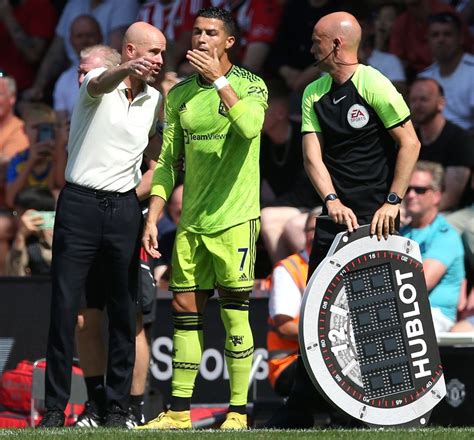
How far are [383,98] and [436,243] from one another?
3131 millimetres

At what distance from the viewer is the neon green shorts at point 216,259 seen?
7727 mm

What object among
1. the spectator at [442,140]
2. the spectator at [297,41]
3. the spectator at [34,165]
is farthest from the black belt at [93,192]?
the spectator at [297,41]

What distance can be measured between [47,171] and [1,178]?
634 mm

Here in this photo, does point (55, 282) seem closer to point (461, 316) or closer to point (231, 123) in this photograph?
point (231, 123)

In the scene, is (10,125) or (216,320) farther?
(10,125)

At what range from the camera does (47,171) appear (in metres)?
12.5

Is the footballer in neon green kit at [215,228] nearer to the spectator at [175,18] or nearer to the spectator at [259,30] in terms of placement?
the spectator at [259,30]

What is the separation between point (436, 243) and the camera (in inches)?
412

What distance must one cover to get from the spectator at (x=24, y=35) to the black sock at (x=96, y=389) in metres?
6.55

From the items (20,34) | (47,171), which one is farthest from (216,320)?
(20,34)

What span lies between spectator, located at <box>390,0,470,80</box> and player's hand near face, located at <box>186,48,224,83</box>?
5006mm

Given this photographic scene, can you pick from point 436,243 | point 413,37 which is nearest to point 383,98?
point 436,243

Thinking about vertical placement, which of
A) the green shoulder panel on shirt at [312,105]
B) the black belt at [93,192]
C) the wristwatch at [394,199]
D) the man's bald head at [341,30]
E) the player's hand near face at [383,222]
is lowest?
the black belt at [93,192]

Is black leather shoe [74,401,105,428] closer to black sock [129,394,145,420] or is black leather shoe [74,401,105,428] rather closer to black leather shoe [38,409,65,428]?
black sock [129,394,145,420]
